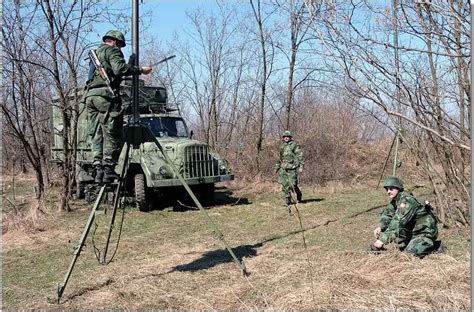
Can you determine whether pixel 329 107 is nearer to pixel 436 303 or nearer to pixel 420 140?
pixel 420 140

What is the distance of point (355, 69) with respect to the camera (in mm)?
4266

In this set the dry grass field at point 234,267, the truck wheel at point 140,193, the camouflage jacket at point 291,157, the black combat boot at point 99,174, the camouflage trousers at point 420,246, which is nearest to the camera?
the dry grass field at point 234,267

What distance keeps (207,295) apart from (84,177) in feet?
27.1

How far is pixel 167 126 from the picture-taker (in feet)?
36.4

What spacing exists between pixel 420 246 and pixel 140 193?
6.03 metres

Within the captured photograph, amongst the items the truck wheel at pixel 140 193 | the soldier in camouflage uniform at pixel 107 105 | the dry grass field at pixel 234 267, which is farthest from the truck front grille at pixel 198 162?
the soldier in camouflage uniform at pixel 107 105

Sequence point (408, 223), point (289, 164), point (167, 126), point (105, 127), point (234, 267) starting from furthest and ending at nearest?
point (167, 126)
point (289, 164)
point (234, 267)
point (408, 223)
point (105, 127)

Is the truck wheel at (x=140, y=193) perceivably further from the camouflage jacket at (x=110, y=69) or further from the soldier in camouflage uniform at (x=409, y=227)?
the soldier in camouflage uniform at (x=409, y=227)

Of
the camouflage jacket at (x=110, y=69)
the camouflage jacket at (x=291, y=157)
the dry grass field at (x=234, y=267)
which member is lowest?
the dry grass field at (x=234, y=267)

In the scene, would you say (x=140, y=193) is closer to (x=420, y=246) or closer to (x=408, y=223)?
(x=408, y=223)

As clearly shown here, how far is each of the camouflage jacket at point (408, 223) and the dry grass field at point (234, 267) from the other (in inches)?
12.0

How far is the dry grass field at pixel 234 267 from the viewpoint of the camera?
160 inches

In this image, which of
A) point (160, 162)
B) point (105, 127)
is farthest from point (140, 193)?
point (105, 127)

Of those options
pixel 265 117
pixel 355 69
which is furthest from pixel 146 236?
pixel 265 117
